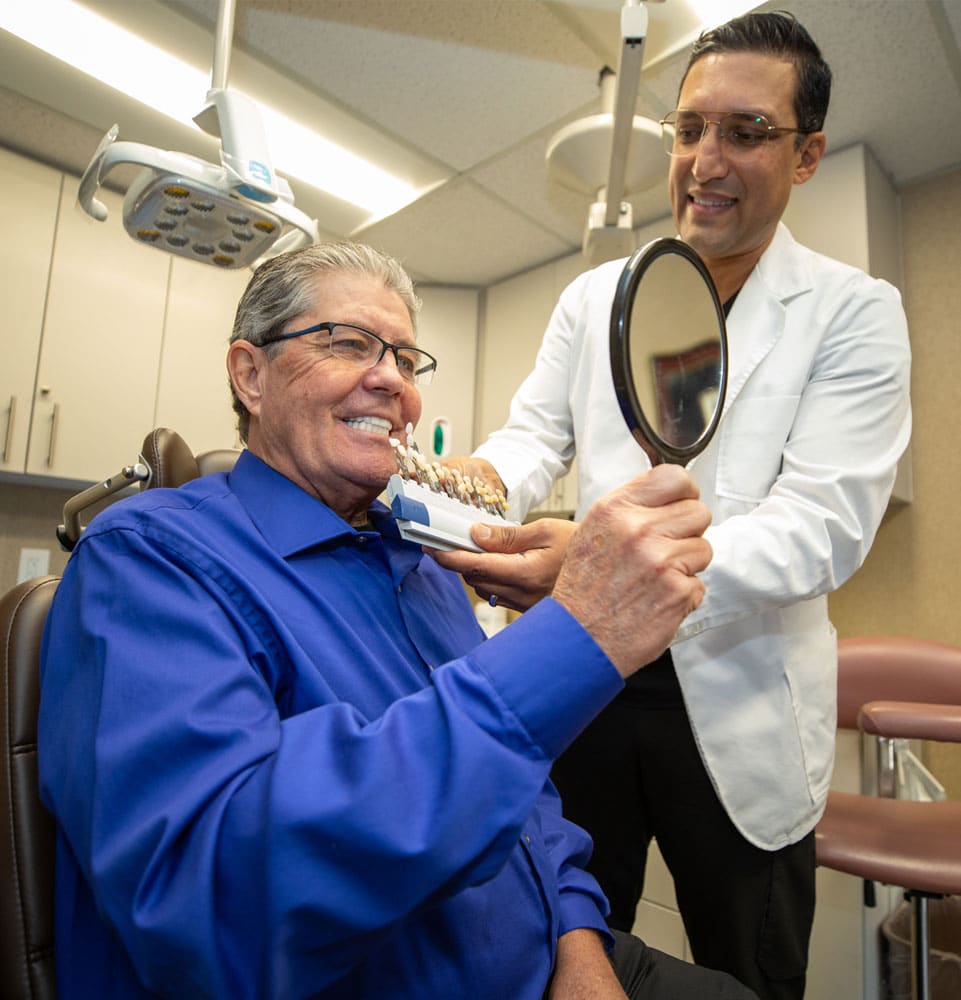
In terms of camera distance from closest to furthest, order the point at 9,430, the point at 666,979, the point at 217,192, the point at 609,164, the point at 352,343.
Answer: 1. the point at 666,979
2. the point at 352,343
3. the point at 217,192
4. the point at 609,164
5. the point at 9,430

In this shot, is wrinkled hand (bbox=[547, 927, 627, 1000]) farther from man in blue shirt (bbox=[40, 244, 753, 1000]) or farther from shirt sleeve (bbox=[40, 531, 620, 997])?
shirt sleeve (bbox=[40, 531, 620, 997])

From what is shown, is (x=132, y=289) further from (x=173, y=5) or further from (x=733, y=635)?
(x=733, y=635)

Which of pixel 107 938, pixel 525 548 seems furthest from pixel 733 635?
pixel 107 938

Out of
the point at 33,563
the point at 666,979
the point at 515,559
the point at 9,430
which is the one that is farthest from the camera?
the point at 33,563

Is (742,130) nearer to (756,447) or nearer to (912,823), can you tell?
(756,447)

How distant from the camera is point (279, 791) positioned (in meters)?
0.56

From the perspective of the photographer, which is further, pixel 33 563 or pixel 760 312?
pixel 33 563

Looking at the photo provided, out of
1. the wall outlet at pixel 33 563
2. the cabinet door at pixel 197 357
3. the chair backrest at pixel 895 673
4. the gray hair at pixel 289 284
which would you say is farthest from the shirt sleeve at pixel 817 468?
the wall outlet at pixel 33 563

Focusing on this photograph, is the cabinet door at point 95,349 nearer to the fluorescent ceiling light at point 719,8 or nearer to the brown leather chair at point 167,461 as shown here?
the brown leather chair at point 167,461

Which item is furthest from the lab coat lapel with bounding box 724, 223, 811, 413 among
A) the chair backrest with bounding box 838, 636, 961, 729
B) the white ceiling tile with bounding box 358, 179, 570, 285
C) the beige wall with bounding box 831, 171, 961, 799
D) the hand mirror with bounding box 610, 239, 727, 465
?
the white ceiling tile with bounding box 358, 179, 570, 285

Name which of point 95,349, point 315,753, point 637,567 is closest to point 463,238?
point 95,349

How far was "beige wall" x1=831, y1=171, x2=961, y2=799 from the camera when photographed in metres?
2.46

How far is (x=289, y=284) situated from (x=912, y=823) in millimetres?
1559

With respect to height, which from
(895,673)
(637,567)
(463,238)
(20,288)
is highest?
(463,238)
